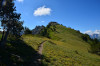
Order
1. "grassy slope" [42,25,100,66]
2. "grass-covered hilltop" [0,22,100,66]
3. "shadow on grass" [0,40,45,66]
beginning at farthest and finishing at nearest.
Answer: "grassy slope" [42,25,100,66]
"grass-covered hilltop" [0,22,100,66]
"shadow on grass" [0,40,45,66]

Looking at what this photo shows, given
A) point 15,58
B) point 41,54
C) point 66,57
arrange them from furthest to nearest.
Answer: point 66,57 < point 41,54 < point 15,58

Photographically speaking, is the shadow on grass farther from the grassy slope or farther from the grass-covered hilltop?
the grassy slope

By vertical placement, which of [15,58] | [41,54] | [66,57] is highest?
[15,58]

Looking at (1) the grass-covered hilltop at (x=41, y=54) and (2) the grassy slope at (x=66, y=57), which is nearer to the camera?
(1) the grass-covered hilltop at (x=41, y=54)

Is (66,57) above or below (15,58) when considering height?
below

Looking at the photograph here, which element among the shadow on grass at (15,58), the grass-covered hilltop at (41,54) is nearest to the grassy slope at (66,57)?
the grass-covered hilltop at (41,54)

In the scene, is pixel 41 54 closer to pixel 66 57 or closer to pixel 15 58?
pixel 15 58

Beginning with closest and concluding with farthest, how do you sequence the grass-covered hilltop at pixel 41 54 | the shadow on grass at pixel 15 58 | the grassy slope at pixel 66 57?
the shadow on grass at pixel 15 58, the grass-covered hilltop at pixel 41 54, the grassy slope at pixel 66 57

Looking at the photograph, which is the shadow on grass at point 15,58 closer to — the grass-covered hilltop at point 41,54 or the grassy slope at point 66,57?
the grass-covered hilltop at point 41,54

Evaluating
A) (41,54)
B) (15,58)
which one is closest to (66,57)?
(41,54)

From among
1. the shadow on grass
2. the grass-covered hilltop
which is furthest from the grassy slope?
the shadow on grass

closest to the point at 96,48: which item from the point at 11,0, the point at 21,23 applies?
the point at 21,23

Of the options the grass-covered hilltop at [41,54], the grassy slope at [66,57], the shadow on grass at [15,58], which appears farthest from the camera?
the grassy slope at [66,57]

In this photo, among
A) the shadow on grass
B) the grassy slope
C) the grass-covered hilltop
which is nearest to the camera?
the shadow on grass
